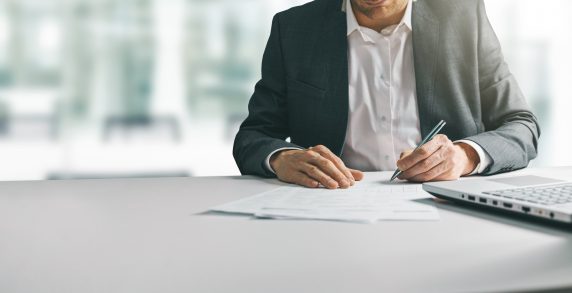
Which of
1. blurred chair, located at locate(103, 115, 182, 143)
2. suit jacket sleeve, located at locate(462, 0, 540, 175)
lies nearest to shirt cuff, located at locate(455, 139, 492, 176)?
suit jacket sleeve, located at locate(462, 0, 540, 175)

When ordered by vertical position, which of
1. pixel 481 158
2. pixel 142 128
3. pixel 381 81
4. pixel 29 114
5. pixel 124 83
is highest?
pixel 381 81

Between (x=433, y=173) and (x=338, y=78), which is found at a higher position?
(x=338, y=78)

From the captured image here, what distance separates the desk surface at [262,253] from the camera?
1.66ft

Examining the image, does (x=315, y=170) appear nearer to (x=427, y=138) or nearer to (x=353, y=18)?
(x=427, y=138)

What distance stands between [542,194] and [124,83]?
3.87 m

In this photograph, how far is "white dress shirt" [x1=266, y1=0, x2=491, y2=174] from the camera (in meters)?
1.60

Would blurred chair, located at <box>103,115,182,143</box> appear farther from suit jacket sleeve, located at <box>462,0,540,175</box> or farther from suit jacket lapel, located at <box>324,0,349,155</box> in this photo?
suit jacket sleeve, located at <box>462,0,540,175</box>

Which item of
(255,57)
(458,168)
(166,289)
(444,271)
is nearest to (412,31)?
(458,168)

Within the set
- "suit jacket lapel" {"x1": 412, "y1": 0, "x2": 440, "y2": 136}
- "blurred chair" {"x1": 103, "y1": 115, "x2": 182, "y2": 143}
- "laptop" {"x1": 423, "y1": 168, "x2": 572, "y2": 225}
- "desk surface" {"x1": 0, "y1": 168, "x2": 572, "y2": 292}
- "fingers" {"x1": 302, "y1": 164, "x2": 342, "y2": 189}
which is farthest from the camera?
"blurred chair" {"x1": 103, "y1": 115, "x2": 182, "y2": 143}

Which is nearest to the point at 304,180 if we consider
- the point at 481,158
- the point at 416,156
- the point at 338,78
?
the point at 416,156

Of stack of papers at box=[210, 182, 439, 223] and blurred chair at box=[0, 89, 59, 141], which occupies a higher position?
stack of papers at box=[210, 182, 439, 223]

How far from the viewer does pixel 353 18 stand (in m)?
1.66

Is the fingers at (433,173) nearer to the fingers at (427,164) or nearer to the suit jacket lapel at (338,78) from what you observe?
the fingers at (427,164)

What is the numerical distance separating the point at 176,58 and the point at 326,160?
3.38 m
